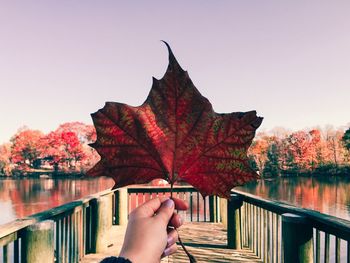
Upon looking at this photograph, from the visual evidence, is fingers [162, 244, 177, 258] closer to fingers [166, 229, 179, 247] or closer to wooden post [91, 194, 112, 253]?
fingers [166, 229, 179, 247]

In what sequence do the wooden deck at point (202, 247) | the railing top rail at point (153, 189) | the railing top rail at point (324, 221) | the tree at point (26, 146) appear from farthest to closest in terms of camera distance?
the tree at point (26, 146)
the railing top rail at point (153, 189)
the wooden deck at point (202, 247)
the railing top rail at point (324, 221)

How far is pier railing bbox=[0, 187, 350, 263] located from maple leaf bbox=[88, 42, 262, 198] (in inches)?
9.7

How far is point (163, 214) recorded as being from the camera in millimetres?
761

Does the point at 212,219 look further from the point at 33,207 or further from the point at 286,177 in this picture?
the point at 286,177

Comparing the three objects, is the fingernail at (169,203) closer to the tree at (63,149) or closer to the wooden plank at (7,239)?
the wooden plank at (7,239)

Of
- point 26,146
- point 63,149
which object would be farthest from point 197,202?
point 26,146

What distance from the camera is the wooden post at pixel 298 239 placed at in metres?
2.79

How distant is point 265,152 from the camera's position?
53000 mm

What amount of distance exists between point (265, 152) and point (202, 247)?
162 feet

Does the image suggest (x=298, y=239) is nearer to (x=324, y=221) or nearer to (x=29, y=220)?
(x=324, y=221)

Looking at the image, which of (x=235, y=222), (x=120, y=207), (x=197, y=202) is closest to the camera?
(x=197, y=202)

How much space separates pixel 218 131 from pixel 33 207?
28.9 metres

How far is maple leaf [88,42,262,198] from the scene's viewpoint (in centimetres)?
67

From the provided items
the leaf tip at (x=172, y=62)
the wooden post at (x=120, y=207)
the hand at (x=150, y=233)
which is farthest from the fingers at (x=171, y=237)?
the wooden post at (x=120, y=207)
